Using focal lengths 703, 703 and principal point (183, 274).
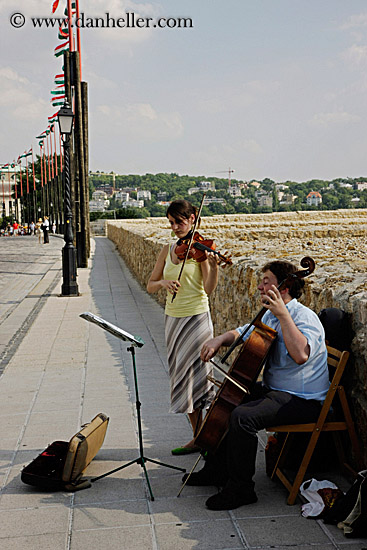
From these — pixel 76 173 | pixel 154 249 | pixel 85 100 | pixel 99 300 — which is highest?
pixel 85 100

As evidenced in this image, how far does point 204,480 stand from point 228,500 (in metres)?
0.39

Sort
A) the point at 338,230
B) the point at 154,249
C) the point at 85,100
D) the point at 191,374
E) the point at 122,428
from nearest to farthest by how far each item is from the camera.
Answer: the point at 191,374, the point at 122,428, the point at 154,249, the point at 338,230, the point at 85,100

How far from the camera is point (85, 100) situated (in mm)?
24516

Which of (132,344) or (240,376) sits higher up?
(132,344)

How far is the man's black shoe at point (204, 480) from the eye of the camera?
4.23 m

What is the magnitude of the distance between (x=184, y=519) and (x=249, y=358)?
933 mm

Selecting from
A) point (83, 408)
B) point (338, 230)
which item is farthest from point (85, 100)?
point (83, 408)

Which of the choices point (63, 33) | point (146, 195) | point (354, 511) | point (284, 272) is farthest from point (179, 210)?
point (146, 195)

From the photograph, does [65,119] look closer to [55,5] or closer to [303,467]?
[55,5]

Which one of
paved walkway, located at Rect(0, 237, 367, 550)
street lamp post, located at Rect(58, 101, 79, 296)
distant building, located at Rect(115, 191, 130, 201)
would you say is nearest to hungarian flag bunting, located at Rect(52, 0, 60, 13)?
street lamp post, located at Rect(58, 101, 79, 296)

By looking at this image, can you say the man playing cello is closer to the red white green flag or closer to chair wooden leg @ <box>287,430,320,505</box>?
chair wooden leg @ <box>287,430,320,505</box>

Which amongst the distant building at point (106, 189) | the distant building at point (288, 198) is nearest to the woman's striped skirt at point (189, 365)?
the distant building at point (288, 198)

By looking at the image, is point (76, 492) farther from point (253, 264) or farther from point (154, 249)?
point (154, 249)

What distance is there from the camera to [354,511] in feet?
11.3
